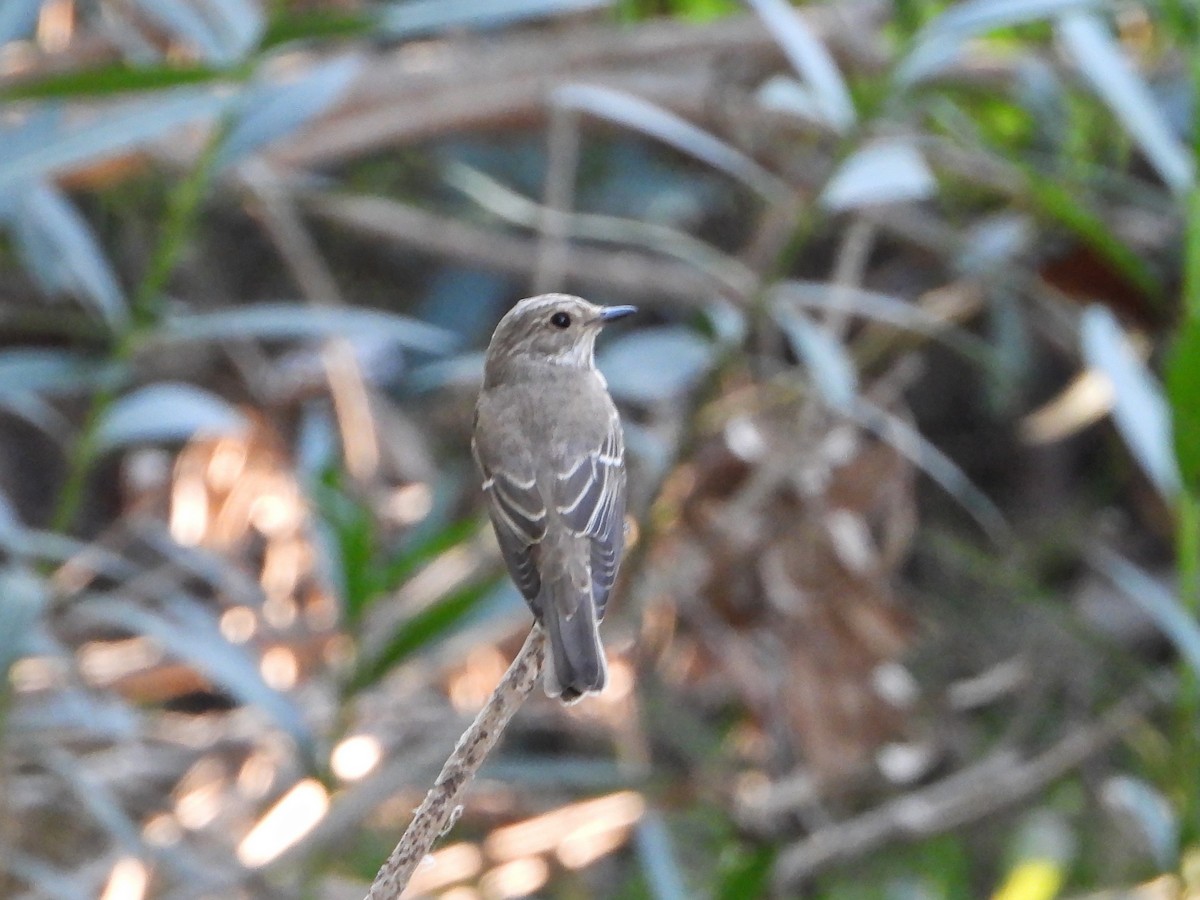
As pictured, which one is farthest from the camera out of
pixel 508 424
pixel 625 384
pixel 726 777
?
pixel 726 777

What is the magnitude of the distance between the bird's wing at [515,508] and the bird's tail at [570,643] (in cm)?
6

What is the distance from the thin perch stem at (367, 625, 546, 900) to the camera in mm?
1671

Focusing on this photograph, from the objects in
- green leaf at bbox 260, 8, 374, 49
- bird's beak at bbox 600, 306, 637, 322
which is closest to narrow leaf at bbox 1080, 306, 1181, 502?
bird's beak at bbox 600, 306, 637, 322

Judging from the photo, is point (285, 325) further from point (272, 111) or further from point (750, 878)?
point (750, 878)

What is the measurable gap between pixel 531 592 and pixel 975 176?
269 cm

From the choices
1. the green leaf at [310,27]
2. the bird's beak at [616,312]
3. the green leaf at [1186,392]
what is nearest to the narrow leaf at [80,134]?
the green leaf at [310,27]

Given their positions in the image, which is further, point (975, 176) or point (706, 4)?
point (706, 4)

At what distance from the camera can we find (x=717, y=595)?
4871mm

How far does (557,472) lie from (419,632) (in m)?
0.54

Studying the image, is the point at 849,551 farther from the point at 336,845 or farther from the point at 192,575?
the point at 192,575

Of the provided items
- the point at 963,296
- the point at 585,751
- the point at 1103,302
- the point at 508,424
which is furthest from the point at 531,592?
the point at 1103,302

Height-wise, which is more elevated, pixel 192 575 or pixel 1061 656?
pixel 192 575

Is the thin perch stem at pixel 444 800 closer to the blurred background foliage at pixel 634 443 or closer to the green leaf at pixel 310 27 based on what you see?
the blurred background foliage at pixel 634 443

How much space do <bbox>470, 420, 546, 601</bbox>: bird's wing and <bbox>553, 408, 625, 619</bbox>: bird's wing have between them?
47 mm
